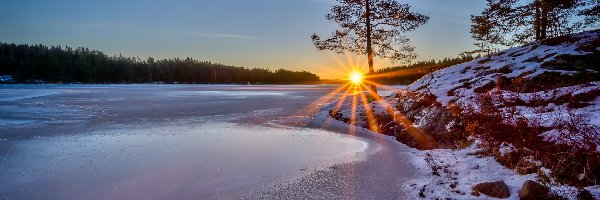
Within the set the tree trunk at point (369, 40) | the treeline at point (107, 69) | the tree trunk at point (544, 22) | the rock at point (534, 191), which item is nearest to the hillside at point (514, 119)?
the rock at point (534, 191)

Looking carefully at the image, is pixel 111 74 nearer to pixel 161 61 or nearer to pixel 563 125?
pixel 161 61

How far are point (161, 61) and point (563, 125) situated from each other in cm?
14719

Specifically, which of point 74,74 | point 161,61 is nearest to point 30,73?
point 74,74

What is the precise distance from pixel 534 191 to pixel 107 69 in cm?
12516

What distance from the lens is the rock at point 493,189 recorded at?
3781 millimetres

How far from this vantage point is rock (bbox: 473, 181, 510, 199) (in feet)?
12.4

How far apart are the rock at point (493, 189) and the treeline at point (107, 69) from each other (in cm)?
11337

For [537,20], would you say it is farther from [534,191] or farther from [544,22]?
[534,191]

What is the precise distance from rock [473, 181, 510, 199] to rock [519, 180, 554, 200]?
0.18m

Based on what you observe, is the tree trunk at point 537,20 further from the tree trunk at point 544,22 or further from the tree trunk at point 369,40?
the tree trunk at point 369,40

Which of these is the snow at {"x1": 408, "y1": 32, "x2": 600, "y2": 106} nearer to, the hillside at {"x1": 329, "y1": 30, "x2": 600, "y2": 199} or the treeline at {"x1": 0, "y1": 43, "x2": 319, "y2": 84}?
the hillside at {"x1": 329, "y1": 30, "x2": 600, "y2": 199}

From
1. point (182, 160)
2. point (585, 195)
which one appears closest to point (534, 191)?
point (585, 195)

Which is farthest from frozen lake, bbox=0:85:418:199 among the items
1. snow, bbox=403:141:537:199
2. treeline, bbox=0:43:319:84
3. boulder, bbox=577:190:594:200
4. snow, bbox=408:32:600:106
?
treeline, bbox=0:43:319:84

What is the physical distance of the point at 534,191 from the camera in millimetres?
3525
